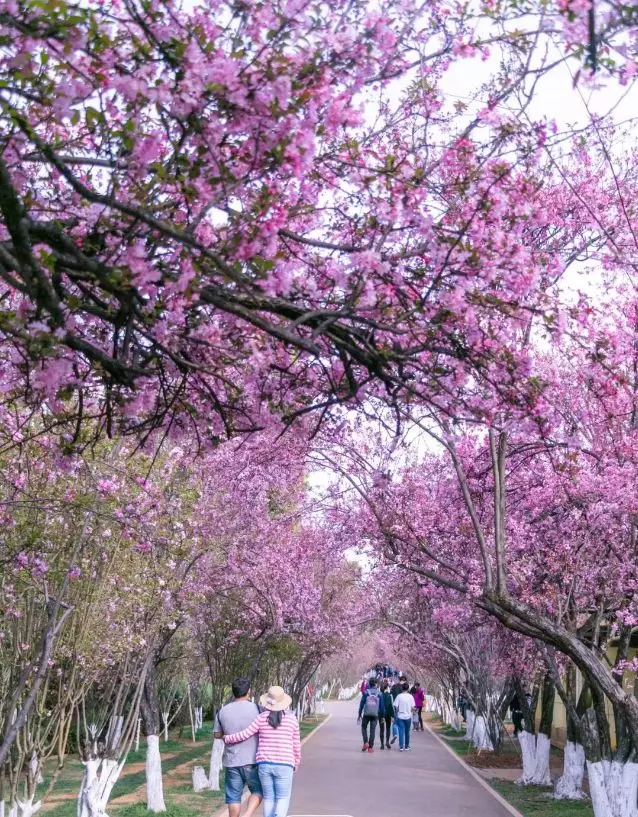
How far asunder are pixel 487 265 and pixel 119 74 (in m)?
2.05

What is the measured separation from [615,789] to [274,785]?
5278 millimetres

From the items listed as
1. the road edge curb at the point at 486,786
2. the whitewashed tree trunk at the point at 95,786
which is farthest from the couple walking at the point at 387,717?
the whitewashed tree trunk at the point at 95,786

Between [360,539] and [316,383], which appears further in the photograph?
[360,539]

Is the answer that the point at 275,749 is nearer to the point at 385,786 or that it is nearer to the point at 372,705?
the point at 385,786

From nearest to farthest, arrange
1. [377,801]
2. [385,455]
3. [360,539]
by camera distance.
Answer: [385,455], [377,801], [360,539]

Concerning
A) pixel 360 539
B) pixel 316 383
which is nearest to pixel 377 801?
pixel 360 539

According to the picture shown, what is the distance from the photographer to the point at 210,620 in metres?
22.1

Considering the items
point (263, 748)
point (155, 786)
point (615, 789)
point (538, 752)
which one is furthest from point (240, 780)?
point (538, 752)

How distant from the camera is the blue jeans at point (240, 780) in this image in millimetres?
10734

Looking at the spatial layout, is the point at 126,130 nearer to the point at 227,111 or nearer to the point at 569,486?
the point at 227,111

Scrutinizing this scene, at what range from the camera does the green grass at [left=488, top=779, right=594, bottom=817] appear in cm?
1609

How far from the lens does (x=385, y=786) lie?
1909 cm

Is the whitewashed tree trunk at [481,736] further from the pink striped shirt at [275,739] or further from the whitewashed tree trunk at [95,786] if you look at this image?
the pink striped shirt at [275,739]

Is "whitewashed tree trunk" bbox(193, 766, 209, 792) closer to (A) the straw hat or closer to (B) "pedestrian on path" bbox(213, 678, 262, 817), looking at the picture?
(B) "pedestrian on path" bbox(213, 678, 262, 817)
